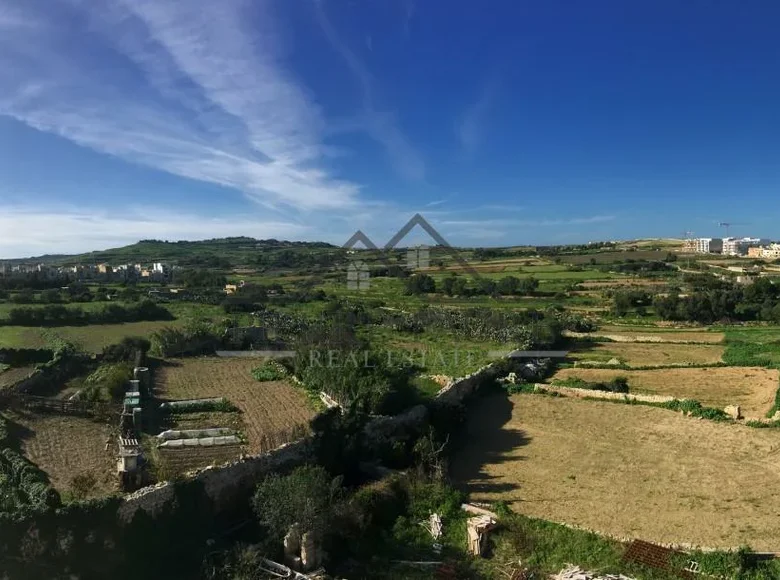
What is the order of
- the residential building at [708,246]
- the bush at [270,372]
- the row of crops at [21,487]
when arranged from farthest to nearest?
the residential building at [708,246]
the bush at [270,372]
the row of crops at [21,487]

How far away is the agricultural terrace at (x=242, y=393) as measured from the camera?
1527 centimetres

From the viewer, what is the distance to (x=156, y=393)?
18.9m

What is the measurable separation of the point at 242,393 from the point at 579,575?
45.3 ft

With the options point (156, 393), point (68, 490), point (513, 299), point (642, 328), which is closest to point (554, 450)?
point (68, 490)

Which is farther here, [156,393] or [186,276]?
[186,276]

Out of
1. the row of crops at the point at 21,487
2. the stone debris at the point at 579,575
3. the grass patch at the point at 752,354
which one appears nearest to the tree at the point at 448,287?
the grass patch at the point at 752,354

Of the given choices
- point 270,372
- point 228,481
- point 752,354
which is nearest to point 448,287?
point 752,354

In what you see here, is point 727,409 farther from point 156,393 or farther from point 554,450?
point 156,393

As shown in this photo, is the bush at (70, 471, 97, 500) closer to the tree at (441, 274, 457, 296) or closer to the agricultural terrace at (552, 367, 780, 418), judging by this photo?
the agricultural terrace at (552, 367, 780, 418)

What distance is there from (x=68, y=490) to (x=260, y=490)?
13.8 feet

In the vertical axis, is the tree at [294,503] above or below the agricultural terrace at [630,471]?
above

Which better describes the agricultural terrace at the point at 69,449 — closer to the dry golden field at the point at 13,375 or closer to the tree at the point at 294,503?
the tree at the point at 294,503

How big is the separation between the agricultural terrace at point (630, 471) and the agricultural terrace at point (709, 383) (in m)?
2.85

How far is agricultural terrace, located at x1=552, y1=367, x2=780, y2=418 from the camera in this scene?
59.7 ft
